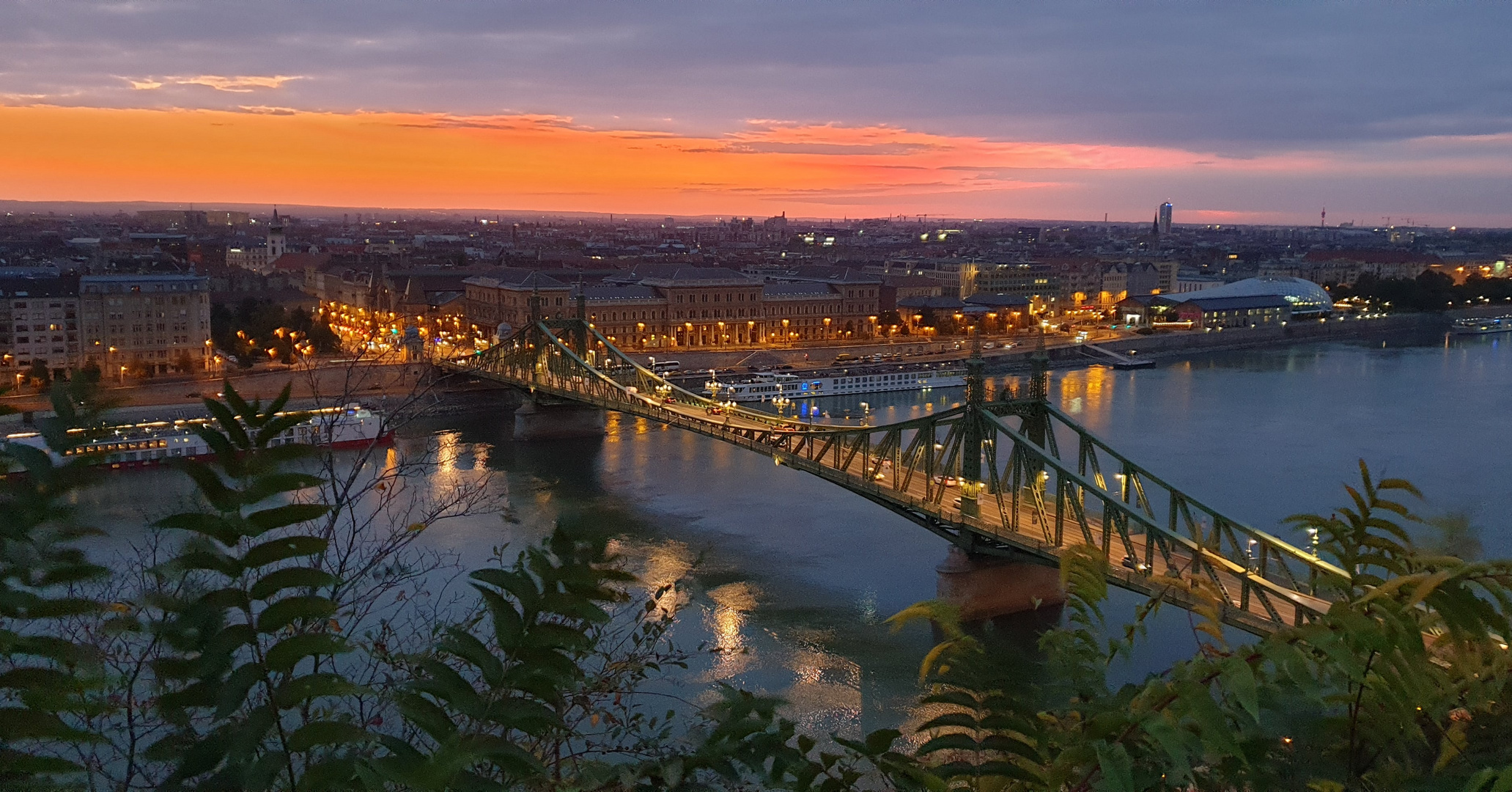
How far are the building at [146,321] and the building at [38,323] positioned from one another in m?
0.18

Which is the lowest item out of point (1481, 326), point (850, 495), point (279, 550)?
point (850, 495)

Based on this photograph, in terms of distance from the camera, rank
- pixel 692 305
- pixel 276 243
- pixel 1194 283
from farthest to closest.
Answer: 1. pixel 276 243
2. pixel 1194 283
3. pixel 692 305

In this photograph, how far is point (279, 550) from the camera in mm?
1051

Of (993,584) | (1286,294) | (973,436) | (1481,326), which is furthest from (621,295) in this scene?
(1481,326)

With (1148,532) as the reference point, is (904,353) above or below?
below

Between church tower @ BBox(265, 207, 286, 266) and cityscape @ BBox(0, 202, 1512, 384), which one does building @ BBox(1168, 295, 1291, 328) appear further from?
church tower @ BBox(265, 207, 286, 266)

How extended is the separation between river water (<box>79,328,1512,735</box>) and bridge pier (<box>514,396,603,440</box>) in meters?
0.34

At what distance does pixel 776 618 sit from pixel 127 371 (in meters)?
14.5

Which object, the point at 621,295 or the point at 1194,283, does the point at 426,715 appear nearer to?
the point at 621,295

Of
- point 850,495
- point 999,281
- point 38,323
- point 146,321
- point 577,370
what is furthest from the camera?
point 999,281

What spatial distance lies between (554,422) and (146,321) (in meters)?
8.19

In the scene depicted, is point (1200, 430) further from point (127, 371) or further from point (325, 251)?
point (325, 251)

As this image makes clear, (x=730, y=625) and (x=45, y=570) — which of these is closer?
(x=45, y=570)

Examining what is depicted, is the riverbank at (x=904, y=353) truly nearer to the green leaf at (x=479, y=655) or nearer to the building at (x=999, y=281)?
the building at (x=999, y=281)
